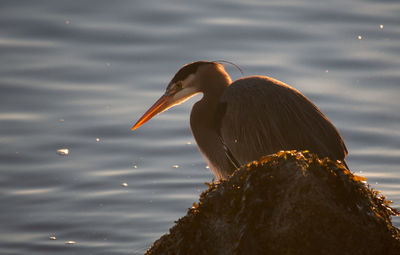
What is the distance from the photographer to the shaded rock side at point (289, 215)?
372cm

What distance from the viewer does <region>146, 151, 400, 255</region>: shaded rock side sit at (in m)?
3.72

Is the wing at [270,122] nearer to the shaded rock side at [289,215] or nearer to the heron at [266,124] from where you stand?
the heron at [266,124]

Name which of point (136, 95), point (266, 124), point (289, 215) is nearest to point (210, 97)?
point (266, 124)

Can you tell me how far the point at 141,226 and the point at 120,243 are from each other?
389 millimetres

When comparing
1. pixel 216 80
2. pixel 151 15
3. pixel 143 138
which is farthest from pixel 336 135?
pixel 151 15

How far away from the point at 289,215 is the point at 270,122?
8.09 feet

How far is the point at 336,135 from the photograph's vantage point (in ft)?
19.7

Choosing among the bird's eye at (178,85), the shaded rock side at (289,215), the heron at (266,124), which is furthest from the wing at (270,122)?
the shaded rock side at (289,215)

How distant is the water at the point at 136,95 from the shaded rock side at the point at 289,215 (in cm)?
290

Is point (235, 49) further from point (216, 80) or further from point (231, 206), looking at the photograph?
point (231, 206)

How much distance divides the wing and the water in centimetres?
139

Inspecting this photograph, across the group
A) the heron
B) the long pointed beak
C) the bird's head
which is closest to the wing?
the heron

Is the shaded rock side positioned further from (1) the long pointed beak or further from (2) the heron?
(1) the long pointed beak

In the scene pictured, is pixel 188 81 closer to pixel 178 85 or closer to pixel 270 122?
pixel 178 85
